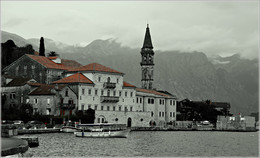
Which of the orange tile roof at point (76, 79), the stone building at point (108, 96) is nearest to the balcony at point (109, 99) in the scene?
the stone building at point (108, 96)

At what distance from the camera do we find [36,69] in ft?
312

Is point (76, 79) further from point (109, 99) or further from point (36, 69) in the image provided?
point (36, 69)

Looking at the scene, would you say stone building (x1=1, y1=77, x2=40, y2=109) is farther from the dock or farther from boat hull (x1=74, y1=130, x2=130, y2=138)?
boat hull (x1=74, y1=130, x2=130, y2=138)

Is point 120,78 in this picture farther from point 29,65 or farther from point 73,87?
point 29,65

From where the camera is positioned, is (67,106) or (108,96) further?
(108,96)

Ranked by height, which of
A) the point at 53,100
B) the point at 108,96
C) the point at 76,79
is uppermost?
the point at 76,79

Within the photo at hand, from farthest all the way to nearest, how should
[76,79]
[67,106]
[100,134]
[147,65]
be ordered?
1. [147,65]
2. [76,79]
3. [67,106]
4. [100,134]

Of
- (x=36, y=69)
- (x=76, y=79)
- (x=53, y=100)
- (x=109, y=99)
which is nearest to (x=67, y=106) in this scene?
(x=53, y=100)

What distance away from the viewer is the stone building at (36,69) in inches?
3711

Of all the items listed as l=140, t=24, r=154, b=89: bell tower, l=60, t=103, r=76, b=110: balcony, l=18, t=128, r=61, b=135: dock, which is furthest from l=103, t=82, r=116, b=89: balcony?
l=140, t=24, r=154, b=89: bell tower

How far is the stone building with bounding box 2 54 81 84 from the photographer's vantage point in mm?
94250

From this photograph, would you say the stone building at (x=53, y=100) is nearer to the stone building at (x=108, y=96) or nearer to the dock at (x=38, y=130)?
the stone building at (x=108, y=96)

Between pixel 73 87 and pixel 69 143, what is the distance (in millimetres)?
32213

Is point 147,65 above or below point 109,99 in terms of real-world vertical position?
above
